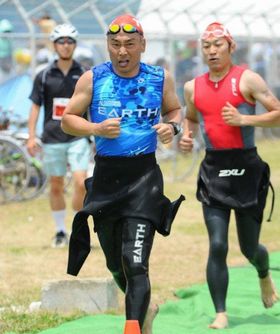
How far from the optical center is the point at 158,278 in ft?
30.1

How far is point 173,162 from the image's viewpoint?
55.7 feet

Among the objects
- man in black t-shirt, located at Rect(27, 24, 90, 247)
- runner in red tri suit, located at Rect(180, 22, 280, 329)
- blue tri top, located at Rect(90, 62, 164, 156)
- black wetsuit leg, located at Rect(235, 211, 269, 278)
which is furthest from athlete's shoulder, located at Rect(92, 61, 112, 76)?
man in black t-shirt, located at Rect(27, 24, 90, 247)

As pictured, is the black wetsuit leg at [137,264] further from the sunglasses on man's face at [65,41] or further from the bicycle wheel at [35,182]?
the bicycle wheel at [35,182]

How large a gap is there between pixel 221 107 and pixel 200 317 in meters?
1.57

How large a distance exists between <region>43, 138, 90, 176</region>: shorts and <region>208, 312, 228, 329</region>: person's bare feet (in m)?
3.82

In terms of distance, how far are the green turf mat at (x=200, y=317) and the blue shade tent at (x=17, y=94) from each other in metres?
7.61

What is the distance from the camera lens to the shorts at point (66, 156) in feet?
34.6

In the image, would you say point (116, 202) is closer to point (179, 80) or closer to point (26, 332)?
point (26, 332)

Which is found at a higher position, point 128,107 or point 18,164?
point 128,107

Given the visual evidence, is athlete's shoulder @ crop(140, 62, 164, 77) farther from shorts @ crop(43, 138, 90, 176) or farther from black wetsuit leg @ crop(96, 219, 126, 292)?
shorts @ crop(43, 138, 90, 176)

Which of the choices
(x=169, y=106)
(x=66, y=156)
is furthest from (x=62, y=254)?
(x=169, y=106)

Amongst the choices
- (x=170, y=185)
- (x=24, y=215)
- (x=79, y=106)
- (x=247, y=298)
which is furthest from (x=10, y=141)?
(x=79, y=106)

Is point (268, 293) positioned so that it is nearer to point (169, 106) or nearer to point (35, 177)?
point (169, 106)

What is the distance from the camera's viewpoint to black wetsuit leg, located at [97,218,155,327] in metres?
5.87
